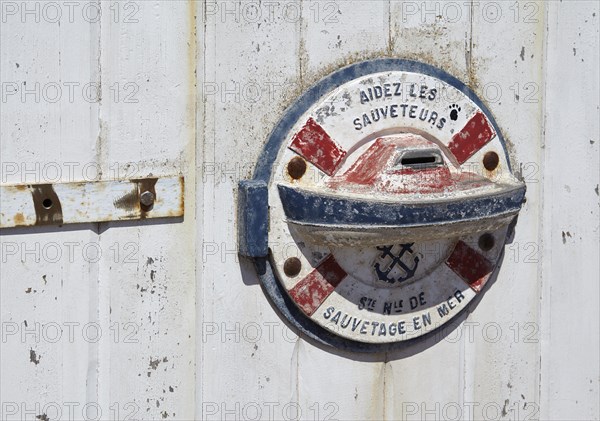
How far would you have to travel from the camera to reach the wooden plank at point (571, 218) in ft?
7.06

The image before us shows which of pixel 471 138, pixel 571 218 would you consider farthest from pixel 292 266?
pixel 571 218

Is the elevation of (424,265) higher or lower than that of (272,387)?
higher

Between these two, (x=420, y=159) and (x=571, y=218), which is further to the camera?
(x=571, y=218)

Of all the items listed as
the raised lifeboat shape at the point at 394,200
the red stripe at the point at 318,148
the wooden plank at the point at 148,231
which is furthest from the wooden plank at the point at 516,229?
the wooden plank at the point at 148,231

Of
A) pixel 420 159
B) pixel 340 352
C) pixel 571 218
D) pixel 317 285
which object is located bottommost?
pixel 340 352

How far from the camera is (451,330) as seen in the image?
7.04ft

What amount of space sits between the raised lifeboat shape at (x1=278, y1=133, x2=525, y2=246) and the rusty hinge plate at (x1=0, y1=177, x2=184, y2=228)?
0.63 ft

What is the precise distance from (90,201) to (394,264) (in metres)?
0.55

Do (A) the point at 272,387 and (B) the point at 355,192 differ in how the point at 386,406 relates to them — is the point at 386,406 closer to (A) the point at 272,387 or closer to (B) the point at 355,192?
(A) the point at 272,387

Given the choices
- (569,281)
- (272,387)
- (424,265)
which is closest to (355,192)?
(424,265)

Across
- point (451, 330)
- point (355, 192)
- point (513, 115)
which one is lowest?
point (451, 330)

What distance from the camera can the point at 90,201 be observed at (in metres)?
1.83

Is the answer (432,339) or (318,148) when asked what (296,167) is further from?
(432,339)

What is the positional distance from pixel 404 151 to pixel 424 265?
245 mm
